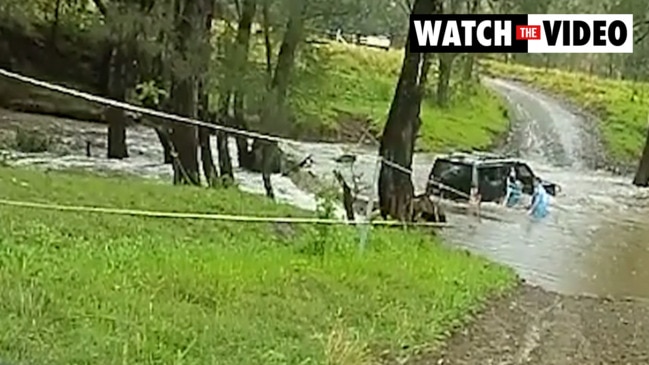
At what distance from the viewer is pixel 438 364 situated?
296 inches

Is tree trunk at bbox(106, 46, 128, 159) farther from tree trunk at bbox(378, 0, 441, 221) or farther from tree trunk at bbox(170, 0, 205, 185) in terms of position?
tree trunk at bbox(378, 0, 441, 221)

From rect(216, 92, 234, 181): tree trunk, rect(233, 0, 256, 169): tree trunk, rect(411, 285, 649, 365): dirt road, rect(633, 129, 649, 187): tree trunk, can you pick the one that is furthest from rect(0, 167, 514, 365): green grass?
rect(633, 129, 649, 187): tree trunk

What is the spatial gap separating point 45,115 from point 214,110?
1199 cm

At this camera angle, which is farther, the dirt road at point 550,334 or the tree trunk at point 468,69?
the tree trunk at point 468,69

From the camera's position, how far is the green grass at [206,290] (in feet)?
20.3

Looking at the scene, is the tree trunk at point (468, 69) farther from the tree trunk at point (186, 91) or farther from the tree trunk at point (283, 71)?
the tree trunk at point (186, 91)

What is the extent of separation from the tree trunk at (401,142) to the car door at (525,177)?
452 inches

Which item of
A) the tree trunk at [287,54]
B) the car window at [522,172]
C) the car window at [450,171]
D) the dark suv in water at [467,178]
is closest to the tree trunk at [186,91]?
the tree trunk at [287,54]

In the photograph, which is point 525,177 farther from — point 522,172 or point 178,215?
point 178,215

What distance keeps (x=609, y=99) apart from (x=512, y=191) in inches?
1279

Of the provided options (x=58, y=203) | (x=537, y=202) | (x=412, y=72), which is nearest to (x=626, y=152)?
(x=537, y=202)

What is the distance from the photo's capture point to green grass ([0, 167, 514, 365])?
6.18 metres

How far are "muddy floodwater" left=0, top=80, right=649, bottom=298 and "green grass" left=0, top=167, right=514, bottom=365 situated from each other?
502 centimetres

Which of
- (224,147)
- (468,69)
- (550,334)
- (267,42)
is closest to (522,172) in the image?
(267,42)
